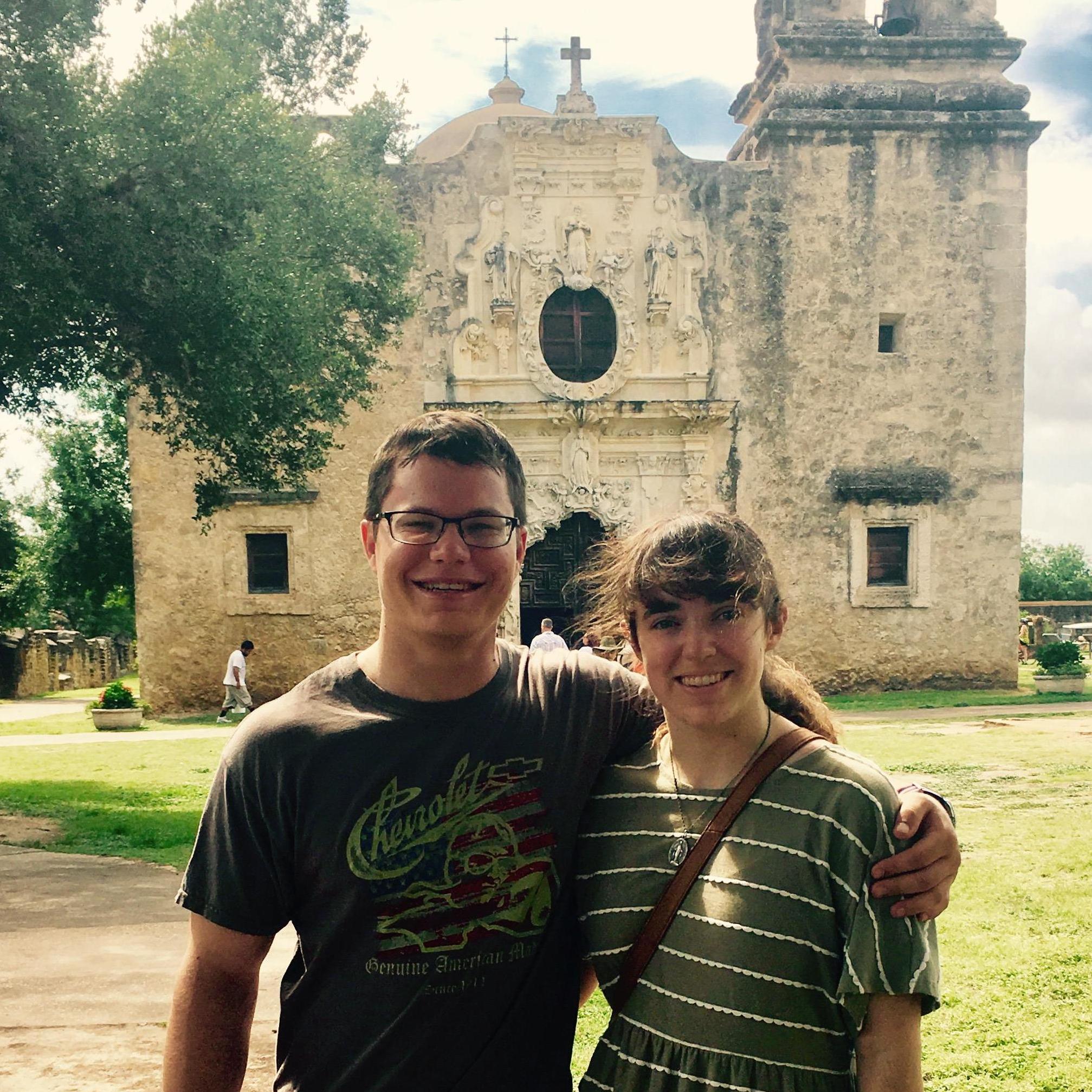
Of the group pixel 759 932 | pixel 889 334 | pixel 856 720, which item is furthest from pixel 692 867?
pixel 889 334

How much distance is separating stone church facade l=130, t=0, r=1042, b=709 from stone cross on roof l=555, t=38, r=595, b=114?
3.53 meters

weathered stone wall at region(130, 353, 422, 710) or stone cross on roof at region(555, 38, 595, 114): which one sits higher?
stone cross on roof at region(555, 38, 595, 114)

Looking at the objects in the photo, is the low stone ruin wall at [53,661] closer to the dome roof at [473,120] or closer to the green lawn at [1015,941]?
the dome roof at [473,120]

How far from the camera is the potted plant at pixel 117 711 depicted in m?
15.2

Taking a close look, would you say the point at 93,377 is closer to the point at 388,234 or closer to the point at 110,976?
the point at 388,234

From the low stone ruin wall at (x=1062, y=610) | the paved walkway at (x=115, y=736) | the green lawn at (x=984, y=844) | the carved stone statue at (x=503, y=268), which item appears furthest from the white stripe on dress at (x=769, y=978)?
the low stone ruin wall at (x=1062, y=610)

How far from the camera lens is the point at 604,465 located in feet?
55.6

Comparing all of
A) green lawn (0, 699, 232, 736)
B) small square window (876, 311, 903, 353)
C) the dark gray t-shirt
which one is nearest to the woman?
the dark gray t-shirt

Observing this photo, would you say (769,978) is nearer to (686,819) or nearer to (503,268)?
(686,819)

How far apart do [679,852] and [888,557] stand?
1627 centimetres

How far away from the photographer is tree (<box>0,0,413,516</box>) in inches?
320

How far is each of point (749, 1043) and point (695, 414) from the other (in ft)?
49.9

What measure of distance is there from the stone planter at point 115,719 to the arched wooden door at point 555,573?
5.65 m

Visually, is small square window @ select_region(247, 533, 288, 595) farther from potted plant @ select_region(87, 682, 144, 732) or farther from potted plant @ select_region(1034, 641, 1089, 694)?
potted plant @ select_region(1034, 641, 1089, 694)
